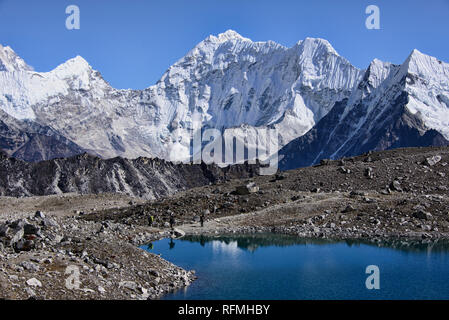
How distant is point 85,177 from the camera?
424 ft

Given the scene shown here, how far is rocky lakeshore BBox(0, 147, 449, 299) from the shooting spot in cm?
3209

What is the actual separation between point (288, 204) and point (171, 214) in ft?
47.1

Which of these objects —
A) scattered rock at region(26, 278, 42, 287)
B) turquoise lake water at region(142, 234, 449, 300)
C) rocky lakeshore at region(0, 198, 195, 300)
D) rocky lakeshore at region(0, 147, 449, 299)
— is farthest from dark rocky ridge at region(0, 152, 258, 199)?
scattered rock at region(26, 278, 42, 287)

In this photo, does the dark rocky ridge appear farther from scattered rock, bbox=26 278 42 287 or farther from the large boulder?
scattered rock, bbox=26 278 42 287

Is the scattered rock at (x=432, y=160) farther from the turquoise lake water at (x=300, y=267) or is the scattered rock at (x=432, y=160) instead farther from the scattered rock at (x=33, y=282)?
the scattered rock at (x=33, y=282)

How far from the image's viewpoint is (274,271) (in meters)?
42.2

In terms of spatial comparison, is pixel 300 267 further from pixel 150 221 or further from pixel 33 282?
pixel 150 221

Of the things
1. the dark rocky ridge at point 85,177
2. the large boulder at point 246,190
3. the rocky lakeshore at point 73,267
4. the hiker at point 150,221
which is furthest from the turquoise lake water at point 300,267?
the dark rocky ridge at point 85,177

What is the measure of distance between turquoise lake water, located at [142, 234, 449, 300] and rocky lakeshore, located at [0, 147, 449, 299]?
2.24 meters

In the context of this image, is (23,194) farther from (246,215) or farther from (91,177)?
(246,215)

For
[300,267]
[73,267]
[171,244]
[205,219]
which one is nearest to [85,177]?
[205,219]

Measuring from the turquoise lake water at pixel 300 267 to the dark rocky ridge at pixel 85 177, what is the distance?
71211mm
